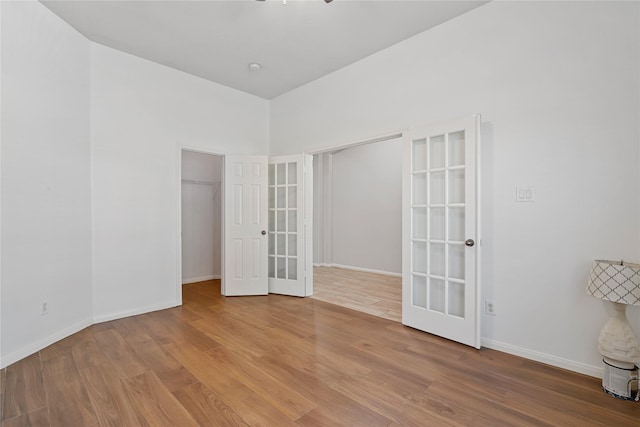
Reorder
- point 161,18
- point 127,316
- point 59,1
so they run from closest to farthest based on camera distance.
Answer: point 59,1, point 161,18, point 127,316

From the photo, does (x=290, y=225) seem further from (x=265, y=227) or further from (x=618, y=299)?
(x=618, y=299)

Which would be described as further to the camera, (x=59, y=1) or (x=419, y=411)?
(x=59, y=1)

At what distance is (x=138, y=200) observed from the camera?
3570 mm

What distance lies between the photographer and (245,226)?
14.6 ft

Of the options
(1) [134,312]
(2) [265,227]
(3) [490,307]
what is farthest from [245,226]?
(3) [490,307]

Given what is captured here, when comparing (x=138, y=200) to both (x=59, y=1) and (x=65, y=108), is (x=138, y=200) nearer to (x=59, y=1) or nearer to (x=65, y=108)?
(x=65, y=108)

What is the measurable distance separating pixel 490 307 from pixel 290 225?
9.26 ft

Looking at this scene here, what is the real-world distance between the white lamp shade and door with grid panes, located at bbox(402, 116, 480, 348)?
0.78 metres

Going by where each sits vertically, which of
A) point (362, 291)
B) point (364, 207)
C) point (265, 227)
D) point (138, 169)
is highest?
point (138, 169)

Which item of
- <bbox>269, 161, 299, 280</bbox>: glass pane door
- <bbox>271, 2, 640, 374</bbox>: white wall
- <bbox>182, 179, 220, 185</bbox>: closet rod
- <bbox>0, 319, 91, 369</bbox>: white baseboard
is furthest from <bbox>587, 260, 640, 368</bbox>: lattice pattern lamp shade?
<bbox>182, 179, 220, 185</bbox>: closet rod

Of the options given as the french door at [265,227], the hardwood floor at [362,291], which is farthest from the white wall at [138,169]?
the hardwood floor at [362,291]

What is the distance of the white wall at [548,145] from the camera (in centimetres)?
208

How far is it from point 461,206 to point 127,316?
3.89m

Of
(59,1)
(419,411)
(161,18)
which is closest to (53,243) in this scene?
(59,1)
